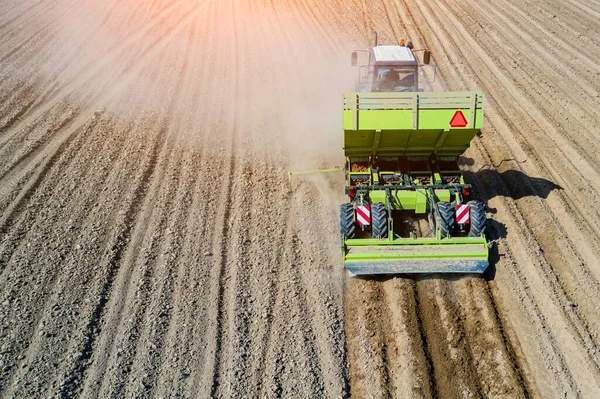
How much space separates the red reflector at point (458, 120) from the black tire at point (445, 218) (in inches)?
56.1

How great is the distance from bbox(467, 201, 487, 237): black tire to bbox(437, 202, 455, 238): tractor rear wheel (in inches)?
12.7

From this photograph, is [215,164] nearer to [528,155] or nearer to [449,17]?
[528,155]

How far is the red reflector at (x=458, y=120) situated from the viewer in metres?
8.04

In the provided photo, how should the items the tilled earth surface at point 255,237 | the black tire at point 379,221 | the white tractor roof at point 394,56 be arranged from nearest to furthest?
1. the tilled earth surface at point 255,237
2. the black tire at point 379,221
3. the white tractor roof at point 394,56

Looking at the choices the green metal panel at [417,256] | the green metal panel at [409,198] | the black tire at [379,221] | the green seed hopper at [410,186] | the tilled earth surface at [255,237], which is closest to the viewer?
the tilled earth surface at [255,237]

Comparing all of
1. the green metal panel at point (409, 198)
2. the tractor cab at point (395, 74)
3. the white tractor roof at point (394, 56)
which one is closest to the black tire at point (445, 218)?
the green metal panel at point (409, 198)

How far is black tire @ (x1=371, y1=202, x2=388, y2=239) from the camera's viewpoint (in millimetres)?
8188

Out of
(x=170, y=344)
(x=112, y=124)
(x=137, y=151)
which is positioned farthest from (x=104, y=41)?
(x=170, y=344)

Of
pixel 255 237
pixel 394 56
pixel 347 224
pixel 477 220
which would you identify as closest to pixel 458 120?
pixel 477 220

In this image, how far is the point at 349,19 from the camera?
20.6 metres

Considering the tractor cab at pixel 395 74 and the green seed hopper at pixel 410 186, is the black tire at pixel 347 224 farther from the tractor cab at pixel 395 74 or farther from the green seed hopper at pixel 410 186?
the tractor cab at pixel 395 74

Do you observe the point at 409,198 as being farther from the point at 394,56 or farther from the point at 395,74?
the point at 394,56

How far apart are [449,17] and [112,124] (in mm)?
15033

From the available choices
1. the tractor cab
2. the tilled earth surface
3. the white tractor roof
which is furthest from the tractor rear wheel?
the white tractor roof
